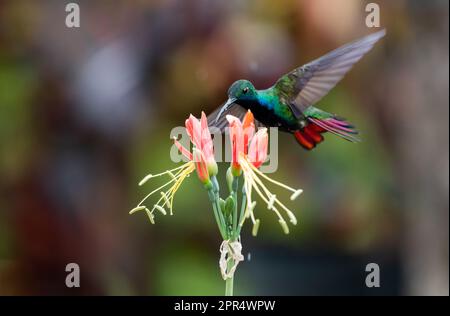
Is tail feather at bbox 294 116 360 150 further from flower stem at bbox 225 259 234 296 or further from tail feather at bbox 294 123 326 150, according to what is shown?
flower stem at bbox 225 259 234 296

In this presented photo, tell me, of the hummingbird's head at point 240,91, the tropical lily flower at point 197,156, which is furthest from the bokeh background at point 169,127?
the tropical lily flower at point 197,156

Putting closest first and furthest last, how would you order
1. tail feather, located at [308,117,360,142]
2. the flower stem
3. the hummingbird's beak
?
the flower stem, the hummingbird's beak, tail feather, located at [308,117,360,142]

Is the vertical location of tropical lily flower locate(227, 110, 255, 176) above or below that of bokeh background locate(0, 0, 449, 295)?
below

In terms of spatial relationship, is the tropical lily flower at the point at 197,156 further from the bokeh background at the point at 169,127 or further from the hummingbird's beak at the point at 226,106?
the bokeh background at the point at 169,127

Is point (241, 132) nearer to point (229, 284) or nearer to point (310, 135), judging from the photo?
point (229, 284)

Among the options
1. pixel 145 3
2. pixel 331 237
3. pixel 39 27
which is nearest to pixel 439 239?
pixel 331 237

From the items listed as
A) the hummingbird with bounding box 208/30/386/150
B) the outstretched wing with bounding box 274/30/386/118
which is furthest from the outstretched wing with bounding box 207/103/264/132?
the outstretched wing with bounding box 274/30/386/118

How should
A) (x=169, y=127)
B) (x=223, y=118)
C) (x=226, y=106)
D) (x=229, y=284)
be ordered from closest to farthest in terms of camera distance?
(x=229, y=284), (x=226, y=106), (x=223, y=118), (x=169, y=127)

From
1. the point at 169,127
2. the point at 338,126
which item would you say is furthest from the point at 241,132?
the point at 169,127
